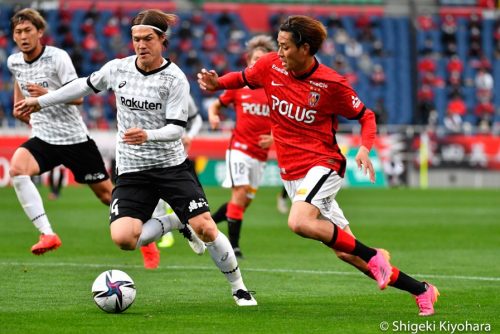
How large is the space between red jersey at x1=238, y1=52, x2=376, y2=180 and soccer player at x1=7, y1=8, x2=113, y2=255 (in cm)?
317

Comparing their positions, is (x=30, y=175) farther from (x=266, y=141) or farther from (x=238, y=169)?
(x=238, y=169)

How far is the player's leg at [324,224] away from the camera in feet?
27.8

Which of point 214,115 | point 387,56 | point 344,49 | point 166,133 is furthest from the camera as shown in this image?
point 387,56

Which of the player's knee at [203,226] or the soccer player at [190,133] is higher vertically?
the player's knee at [203,226]

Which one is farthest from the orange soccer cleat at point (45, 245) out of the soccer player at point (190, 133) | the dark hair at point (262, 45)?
the dark hair at point (262, 45)

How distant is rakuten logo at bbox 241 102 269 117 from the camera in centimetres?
1398

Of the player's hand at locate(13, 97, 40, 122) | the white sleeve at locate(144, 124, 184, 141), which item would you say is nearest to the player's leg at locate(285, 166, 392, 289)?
the white sleeve at locate(144, 124, 184, 141)

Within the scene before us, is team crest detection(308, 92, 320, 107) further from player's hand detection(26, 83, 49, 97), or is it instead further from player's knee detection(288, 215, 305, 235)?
player's hand detection(26, 83, 49, 97)

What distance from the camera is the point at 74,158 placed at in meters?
11.8

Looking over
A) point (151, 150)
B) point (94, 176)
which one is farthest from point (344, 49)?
point (151, 150)

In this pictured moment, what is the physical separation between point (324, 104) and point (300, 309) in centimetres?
170

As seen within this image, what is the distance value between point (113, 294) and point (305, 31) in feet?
8.50

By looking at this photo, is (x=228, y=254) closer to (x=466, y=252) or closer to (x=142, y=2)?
(x=466, y=252)

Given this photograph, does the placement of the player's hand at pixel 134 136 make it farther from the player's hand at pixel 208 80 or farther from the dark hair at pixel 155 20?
the dark hair at pixel 155 20
